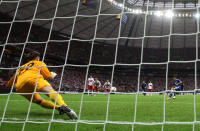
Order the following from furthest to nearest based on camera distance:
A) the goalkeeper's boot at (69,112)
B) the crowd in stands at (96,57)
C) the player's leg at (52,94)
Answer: the crowd in stands at (96,57)
the player's leg at (52,94)
the goalkeeper's boot at (69,112)

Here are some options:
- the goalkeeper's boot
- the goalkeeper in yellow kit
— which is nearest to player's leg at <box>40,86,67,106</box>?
the goalkeeper in yellow kit

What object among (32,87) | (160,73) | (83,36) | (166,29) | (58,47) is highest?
(166,29)

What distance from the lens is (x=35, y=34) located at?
64.9 ft

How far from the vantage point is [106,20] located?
21.0m

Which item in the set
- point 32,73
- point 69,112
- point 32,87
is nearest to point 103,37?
point 32,73

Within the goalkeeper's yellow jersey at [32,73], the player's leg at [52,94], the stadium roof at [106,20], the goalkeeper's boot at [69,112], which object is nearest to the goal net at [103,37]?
the stadium roof at [106,20]

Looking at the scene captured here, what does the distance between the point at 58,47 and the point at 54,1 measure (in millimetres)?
5565

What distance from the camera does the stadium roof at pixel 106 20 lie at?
18.3 metres

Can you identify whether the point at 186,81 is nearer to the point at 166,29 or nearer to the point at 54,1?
the point at 166,29

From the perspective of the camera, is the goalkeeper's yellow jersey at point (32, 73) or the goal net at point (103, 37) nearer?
the goalkeeper's yellow jersey at point (32, 73)

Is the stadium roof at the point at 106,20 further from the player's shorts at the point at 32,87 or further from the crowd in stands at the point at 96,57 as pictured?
the player's shorts at the point at 32,87

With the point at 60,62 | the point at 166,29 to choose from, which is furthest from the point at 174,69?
the point at 60,62

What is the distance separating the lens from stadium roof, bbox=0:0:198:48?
722 inches

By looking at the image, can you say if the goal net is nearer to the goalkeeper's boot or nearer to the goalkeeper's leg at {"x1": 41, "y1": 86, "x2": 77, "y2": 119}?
the goalkeeper's leg at {"x1": 41, "y1": 86, "x2": 77, "y2": 119}
